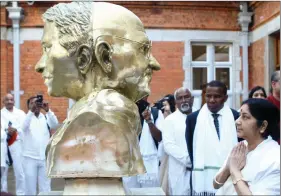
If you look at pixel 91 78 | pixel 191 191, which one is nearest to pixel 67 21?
pixel 91 78

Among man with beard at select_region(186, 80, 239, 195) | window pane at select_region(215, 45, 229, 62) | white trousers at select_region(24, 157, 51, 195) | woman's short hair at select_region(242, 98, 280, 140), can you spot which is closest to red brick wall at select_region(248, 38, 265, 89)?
A: window pane at select_region(215, 45, 229, 62)

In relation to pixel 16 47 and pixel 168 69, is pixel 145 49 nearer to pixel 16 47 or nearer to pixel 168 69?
pixel 168 69

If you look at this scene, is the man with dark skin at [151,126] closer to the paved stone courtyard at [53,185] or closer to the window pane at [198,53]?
the paved stone courtyard at [53,185]

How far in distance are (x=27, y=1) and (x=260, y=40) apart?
486cm

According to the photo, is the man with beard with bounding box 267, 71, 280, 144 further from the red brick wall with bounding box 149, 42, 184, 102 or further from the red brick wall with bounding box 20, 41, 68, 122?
the red brick wall with bounding box 20, 41, 68, 122

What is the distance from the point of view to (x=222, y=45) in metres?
11.9

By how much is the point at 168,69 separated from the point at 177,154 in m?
6.72

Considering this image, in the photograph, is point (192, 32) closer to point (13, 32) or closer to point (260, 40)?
point (260, 40)

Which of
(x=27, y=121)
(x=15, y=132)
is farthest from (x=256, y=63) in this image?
(x=27, y=121)

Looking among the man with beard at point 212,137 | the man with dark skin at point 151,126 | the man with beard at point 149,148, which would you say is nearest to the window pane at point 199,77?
the man with beard at point 149,148

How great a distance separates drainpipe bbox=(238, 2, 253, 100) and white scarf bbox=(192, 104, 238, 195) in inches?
293

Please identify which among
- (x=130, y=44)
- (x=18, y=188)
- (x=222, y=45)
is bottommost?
(x=18, y=188)

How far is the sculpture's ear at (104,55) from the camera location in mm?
2000

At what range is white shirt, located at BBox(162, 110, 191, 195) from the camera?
490 centimetres
